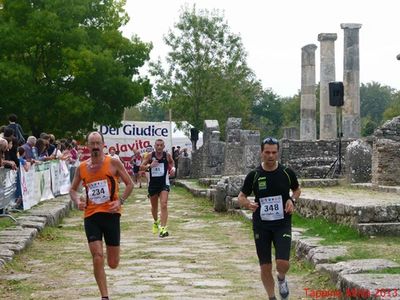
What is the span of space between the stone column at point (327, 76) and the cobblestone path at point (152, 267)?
960 inches

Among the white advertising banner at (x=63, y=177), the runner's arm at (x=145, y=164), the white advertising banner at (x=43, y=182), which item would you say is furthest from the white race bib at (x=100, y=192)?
the white advertising banner at (x=63, y=177)

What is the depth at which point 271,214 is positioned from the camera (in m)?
8.41

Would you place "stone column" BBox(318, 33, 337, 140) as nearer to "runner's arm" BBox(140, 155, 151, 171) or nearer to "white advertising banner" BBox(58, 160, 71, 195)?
"white advertising banner" BBox(58, 160, 71, 195)

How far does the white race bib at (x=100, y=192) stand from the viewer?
898 centimetres

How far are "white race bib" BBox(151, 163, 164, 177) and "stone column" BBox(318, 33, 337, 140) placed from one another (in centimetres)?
2577

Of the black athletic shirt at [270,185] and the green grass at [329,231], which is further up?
the black athletic shirt at [270,185]

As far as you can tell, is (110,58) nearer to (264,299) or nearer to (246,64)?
(246,64)

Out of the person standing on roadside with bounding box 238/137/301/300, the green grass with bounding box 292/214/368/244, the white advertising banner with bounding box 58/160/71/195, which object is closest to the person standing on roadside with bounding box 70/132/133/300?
the person standing on roadside with bounding box 238/137/301/300

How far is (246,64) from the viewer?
160 ft

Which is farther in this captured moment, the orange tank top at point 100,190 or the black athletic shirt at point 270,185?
the orange tank top at point 100,190

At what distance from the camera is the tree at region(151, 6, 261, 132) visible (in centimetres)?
4728

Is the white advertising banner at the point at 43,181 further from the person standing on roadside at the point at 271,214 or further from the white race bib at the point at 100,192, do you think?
the person standing on roadside at the point at 271,214

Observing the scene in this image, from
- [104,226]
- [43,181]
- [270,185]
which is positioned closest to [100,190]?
[104,226]

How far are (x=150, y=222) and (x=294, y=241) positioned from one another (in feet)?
20.7
